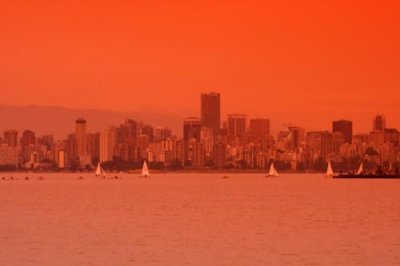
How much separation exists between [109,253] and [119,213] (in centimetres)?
3715

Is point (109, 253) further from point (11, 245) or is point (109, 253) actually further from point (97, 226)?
point (97, 226)

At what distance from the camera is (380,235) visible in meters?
64.1

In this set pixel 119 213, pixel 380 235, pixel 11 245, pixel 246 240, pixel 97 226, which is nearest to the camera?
pixel 11 245

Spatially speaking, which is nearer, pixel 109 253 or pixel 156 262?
pixel 156 262

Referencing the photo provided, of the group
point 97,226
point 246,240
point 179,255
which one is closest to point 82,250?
point 179,255

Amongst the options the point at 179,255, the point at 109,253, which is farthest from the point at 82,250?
the point at 179,255

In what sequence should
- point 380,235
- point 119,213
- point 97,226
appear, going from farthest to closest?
point 119,213
point 97,226
point 380,235

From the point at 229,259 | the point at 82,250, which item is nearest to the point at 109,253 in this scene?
the point at 82,250

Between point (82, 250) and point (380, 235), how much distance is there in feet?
66.5

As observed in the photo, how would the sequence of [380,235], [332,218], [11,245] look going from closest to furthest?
[11,245]
[380,235]
[332,218]

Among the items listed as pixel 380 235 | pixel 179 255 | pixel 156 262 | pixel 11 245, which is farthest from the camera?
pixel 380 235

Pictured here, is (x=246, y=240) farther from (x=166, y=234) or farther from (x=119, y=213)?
(x=119, y=213)

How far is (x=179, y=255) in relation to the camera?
5119 centimetres

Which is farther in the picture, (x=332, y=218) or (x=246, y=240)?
(x=332, y=218)
